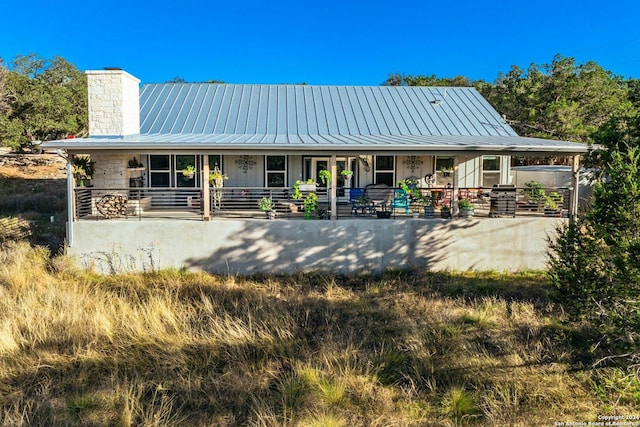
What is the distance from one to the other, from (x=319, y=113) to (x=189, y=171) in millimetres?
5643

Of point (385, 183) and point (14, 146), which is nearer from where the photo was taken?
point (385, 183)

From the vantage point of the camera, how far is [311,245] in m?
11.8

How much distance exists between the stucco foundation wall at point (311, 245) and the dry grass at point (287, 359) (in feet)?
5.03

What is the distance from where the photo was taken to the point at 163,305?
8336 mm

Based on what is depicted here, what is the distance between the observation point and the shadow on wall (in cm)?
1165

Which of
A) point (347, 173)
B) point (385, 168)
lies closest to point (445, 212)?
point (347, 173)

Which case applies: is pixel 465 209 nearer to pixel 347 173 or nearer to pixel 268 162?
pixel 347 173

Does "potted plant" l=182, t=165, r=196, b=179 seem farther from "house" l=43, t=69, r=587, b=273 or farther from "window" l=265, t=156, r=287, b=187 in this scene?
"window" l=265, t=156, r=287, b=187

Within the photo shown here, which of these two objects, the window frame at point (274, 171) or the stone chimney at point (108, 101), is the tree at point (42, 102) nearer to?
the stone chimney at point (108, 101)

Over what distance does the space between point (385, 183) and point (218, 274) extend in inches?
309

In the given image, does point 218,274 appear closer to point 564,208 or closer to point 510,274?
point 510,274

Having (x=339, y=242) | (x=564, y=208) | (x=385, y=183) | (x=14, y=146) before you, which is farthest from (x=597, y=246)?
(x=14, y=146)

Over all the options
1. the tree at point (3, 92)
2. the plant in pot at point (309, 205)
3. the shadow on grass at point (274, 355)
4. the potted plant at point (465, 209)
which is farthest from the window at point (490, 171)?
the tree at point (3, 92)

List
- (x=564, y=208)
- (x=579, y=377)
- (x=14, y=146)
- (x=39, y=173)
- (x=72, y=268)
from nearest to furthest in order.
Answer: (x=579, y=377), (x=72, y=268), (x=564, y=208), (x=14, y=146), (x=39, y=173)
